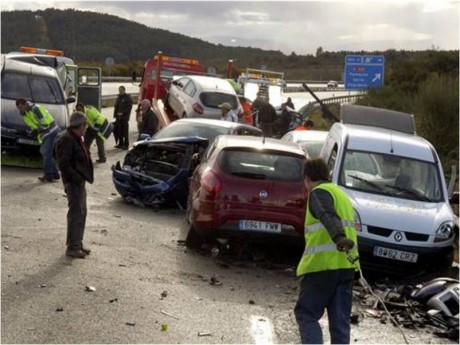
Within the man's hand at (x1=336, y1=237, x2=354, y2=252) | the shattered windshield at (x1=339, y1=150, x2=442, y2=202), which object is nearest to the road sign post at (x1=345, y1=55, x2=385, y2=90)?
the shattered windshield at (x1=339, y1=150, x2=442, y2=202)

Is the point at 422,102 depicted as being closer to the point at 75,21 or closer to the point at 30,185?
the point at 30,185

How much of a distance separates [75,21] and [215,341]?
370 ft

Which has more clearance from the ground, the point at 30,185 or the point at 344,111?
the point at 344,111

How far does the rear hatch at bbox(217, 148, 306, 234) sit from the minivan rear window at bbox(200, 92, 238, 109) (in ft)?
38.1

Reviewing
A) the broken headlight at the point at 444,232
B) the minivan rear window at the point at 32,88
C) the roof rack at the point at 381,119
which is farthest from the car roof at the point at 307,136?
the minivan rear window at the point at 32,88

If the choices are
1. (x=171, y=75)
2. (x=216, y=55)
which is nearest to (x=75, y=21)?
(x=216, y=55)

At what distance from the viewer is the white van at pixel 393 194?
966 centimetres

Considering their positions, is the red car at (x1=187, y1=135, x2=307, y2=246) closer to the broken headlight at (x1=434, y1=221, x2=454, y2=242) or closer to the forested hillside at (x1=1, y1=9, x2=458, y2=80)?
the broken headlight at (x1=434, y1=221, x2=454, y2=242)

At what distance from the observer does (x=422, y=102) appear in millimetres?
25750

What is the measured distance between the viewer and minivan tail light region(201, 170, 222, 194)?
32.0 feet

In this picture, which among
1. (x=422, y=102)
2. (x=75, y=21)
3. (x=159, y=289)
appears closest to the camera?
(x=159, y=289)

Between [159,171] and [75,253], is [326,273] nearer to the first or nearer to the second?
[75,253]

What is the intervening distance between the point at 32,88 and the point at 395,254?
11.1 metres

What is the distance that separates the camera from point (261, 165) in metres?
10.0
